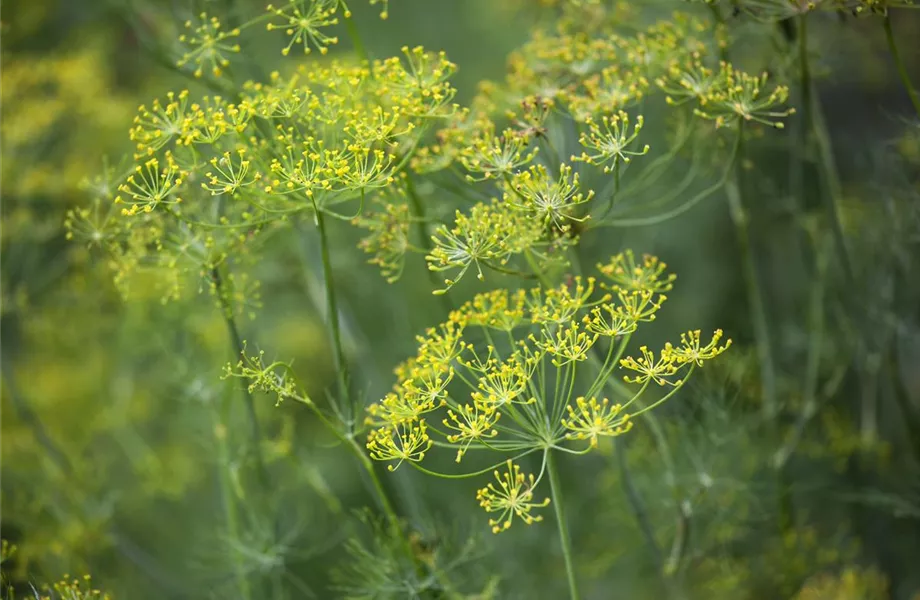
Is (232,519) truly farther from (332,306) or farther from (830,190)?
(830,190)

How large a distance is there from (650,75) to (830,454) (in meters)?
1.58

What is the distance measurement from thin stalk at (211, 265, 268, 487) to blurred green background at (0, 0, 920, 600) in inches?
2.9

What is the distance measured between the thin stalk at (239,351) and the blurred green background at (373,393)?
7cm

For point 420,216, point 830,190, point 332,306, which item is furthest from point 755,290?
point 332,306

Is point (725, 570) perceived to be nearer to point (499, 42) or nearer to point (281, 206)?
point (281, 206)

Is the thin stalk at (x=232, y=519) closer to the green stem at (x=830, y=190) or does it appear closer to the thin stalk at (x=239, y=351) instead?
the thin stalk at (x=239, y=351)

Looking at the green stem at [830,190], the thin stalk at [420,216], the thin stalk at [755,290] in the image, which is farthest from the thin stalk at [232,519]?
the green stem at [830,190]

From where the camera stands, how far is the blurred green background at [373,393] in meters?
2.81

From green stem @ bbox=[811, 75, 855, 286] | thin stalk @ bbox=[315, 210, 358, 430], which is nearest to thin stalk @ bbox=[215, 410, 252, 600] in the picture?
thin stalk @ bbox=[315, 210, 358, 430]

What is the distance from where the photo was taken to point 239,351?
214 centimetres

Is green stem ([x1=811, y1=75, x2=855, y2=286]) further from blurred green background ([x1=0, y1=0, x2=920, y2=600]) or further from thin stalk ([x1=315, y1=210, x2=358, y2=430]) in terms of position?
thin stalk ([x1=315, y1=210, x2=358, y2=430])

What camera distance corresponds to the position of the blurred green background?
9.23 ft

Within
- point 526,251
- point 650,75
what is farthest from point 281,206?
point 650,75

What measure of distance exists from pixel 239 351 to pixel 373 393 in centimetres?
132
